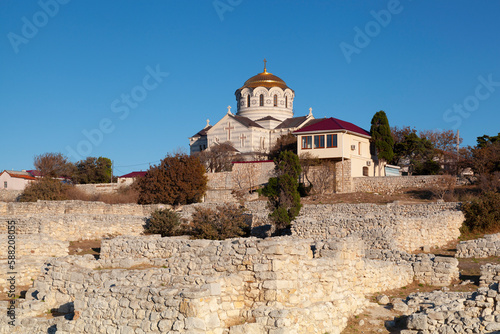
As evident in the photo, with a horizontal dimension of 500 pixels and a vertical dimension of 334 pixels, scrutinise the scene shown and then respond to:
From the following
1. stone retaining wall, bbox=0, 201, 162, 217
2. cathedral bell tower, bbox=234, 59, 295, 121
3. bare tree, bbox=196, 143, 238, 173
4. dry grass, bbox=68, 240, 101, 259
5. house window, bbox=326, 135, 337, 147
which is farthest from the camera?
cathedral bell tower, bbox=234, 59, 295, 121

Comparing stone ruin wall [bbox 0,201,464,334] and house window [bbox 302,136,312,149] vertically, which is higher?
house window [bbox 302,136,312,149]

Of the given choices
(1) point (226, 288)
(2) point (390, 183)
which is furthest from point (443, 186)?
(1) point (226, 288)

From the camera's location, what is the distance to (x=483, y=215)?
74.3 feet

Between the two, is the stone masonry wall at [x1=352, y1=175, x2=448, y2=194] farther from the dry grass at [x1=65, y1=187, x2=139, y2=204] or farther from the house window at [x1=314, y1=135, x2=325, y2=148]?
the dry grass at [x1=65, y1=187, x2=139, y2=204]

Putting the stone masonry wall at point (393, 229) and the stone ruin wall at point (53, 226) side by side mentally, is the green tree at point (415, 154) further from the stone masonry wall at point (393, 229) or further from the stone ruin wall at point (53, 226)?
the stone ruin wall at point (53, 226)

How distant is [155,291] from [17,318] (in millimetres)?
3747

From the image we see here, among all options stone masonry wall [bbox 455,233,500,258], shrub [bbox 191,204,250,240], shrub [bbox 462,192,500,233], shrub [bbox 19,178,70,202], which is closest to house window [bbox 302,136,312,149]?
shrub [bbox 191,204,250,240]

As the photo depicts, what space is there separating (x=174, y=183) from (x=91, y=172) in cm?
1801

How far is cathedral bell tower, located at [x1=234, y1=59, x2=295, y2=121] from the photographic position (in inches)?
2383

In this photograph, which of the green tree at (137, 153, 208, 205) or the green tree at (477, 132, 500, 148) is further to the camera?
the green tree at (477, 132, 500, 148)

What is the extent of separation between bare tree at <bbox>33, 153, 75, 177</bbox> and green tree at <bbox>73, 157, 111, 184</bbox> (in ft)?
→ 2.62

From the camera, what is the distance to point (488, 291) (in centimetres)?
880

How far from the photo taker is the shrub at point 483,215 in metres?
22.3

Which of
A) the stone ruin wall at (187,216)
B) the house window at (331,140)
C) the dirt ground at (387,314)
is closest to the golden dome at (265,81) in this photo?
the house window at (331,140)
